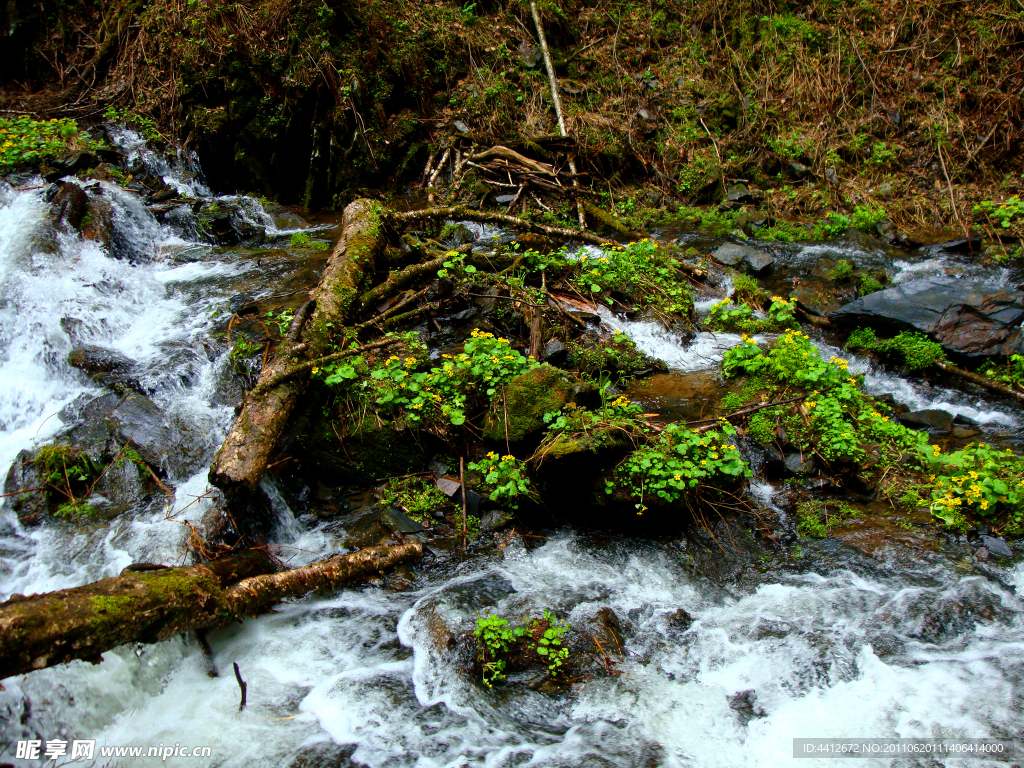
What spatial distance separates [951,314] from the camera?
6133 mm

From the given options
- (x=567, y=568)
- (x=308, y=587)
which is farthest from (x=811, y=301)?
(x=308, y=587)

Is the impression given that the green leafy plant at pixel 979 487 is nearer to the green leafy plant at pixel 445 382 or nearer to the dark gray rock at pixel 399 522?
the green leafy plant at pixel 445 382

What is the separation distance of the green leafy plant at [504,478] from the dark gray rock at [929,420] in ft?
12.4

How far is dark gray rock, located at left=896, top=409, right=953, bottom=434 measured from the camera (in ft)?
17.2

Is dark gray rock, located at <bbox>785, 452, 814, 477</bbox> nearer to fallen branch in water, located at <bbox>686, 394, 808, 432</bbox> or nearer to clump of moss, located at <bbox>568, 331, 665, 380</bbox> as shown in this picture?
fallen branch in water, located at <bbox>686, 394, 808, 432</bbox>

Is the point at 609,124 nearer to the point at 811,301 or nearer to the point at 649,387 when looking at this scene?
the point at 811,301

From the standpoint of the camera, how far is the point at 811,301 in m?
7.16

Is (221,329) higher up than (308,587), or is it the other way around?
(221,329)

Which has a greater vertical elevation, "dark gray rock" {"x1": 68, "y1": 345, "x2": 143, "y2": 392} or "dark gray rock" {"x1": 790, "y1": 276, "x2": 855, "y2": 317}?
"dark gray rock" {"x1": 68, "y1": 345, "x2": 143, "y2": 392}

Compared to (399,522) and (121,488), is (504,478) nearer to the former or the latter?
(399,522)

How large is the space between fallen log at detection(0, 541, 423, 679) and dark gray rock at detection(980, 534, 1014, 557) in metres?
4.16

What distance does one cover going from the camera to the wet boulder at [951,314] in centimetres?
591

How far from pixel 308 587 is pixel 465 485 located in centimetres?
137

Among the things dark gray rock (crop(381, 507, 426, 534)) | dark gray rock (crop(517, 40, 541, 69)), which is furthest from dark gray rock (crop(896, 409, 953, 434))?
dark gray rock (crop(517, 40, 541, 69))
